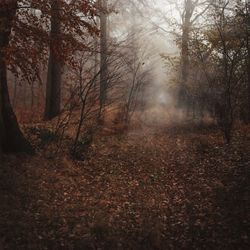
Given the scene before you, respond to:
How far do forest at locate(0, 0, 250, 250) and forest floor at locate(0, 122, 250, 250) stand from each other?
0.03 meters

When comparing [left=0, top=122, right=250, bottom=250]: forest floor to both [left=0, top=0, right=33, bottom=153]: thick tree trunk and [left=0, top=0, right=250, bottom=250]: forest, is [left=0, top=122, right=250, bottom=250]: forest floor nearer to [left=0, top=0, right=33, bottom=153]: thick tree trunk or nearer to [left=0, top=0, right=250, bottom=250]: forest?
[left=0, top=0, right=250, bottom=250]: forest

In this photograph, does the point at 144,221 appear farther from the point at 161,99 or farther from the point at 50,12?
the point at 161,99

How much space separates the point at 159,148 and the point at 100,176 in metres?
3.14

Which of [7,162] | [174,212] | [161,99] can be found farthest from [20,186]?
[161,99]

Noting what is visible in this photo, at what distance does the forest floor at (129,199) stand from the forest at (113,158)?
25mm

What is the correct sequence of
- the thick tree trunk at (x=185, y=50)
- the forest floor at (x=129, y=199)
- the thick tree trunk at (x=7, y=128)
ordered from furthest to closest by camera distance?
1. the thick tree trunk at (x=185, y=50)
2. the thick tree trunk at (x=7, y=128)
3. the forest floor at (x=129, y=199)

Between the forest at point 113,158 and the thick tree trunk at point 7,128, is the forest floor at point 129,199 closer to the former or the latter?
the forest at point 113,158

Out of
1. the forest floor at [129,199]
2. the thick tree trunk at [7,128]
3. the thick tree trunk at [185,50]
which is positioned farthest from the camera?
the thick tree trunk at [185,50]

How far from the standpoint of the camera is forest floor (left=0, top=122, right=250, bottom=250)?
666 cm

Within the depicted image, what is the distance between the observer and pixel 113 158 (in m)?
10.9

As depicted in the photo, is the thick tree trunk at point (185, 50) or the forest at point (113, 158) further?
the thick tree trunk at point (185, 50)

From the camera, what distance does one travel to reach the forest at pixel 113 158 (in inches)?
Result: 271

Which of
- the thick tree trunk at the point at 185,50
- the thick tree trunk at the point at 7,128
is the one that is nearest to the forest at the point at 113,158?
the thick tree trunk at the point at 7,128

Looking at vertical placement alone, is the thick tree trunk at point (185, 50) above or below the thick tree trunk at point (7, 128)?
above
